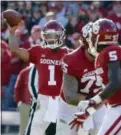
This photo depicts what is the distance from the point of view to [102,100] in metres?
5.79

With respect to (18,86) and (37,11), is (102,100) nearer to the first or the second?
(18,86)

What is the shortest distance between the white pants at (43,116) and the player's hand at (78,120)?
75 centimetres

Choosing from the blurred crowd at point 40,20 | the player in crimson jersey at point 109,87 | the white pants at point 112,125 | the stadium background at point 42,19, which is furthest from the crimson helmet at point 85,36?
the stadium background at point 42,19

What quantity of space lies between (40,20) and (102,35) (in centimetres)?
653

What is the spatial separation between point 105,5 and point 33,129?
5.94m

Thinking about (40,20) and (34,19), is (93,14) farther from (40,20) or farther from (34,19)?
(34,19)

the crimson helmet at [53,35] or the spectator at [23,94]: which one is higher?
the crimson helmet at [53,35]

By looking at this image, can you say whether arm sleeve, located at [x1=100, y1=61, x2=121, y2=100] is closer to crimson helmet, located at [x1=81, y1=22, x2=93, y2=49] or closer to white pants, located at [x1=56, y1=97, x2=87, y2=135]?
crimson helmet, located at [x1=81, y1=22, x2=93, y2=49]

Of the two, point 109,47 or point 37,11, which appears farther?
point 37,11

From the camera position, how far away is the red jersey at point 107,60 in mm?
5797

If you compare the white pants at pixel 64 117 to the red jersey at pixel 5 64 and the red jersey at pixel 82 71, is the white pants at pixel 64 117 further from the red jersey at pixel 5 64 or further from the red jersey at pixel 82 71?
the red jersey at pixel 5 64

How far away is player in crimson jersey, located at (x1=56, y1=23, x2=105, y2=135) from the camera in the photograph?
674 cm

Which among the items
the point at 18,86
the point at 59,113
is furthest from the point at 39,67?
the point at 18,86

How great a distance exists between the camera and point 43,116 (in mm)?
7480
